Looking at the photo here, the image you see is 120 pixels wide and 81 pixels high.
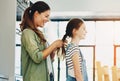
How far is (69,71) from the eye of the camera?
1.82 m

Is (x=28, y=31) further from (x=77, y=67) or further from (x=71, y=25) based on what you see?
(x=77, y=67)

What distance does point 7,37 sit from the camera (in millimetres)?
1734

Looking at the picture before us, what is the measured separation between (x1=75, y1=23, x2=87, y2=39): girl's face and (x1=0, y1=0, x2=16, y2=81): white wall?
586 millimetres

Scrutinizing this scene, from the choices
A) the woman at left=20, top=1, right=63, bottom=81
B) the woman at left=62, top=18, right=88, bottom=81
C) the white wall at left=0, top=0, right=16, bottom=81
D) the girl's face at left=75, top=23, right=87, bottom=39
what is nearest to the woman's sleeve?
the woman at left=20, top=1, right=63, bottom=81

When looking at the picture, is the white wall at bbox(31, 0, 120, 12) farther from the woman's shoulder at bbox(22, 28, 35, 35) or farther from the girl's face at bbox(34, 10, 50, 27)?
the woman's shoulder at bbox(22, 28, 35, 35)

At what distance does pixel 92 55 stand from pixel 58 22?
0.44 m

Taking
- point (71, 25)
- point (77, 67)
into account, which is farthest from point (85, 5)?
point (77, 67)

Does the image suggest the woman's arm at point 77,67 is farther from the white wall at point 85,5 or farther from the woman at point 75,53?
the white wall at point 85,5

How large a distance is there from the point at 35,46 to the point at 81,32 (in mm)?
444

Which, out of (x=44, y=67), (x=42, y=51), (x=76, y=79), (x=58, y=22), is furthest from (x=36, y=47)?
(x=76, y=79)

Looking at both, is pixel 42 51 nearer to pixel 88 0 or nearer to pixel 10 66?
pixel 10 66

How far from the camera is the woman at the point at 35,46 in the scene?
1.81 meters

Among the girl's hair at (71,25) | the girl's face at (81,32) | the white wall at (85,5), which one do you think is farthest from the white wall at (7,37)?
the girl's face at (81,32)

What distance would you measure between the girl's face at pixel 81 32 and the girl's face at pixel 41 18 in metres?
0.31
